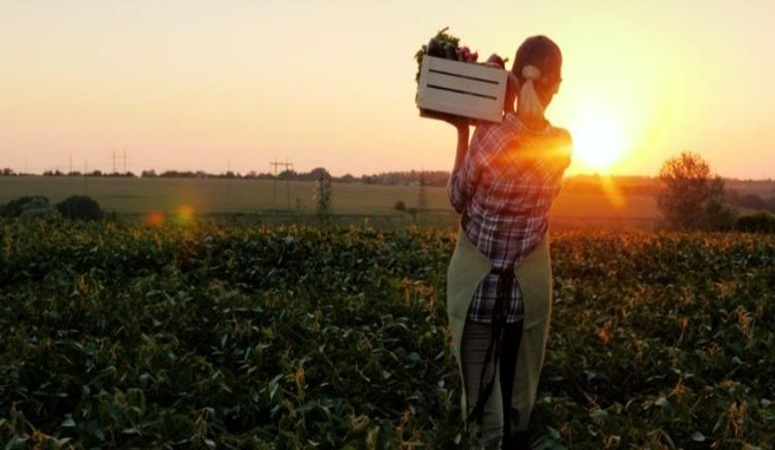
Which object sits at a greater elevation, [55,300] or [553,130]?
[553,130]

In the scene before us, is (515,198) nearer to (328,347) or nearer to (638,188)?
(328,347)

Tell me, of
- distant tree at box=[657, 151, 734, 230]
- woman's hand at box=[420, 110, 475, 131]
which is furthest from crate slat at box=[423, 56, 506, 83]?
distant tree at box=[657, 151, 734, 230]

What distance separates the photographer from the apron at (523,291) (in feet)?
12.2

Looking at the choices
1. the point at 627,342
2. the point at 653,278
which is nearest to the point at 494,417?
the point at 627,342

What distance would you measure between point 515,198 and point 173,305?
4070mm

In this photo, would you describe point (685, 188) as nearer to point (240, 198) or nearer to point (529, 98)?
point (240, 198)

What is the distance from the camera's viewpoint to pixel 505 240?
144 inches

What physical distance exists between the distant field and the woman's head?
5027cm

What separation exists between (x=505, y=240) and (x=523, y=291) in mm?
285

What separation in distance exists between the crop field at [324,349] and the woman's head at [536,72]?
64.7 inches

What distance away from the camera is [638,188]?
→ 3457 inches

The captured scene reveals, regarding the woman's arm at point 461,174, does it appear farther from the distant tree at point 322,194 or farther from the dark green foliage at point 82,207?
the dark green foliage at point 82,207

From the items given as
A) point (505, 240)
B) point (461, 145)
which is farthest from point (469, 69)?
point (505, 240)

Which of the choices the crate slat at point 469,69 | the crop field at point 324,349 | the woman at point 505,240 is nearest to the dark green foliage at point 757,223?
the crop field at point 324,349
